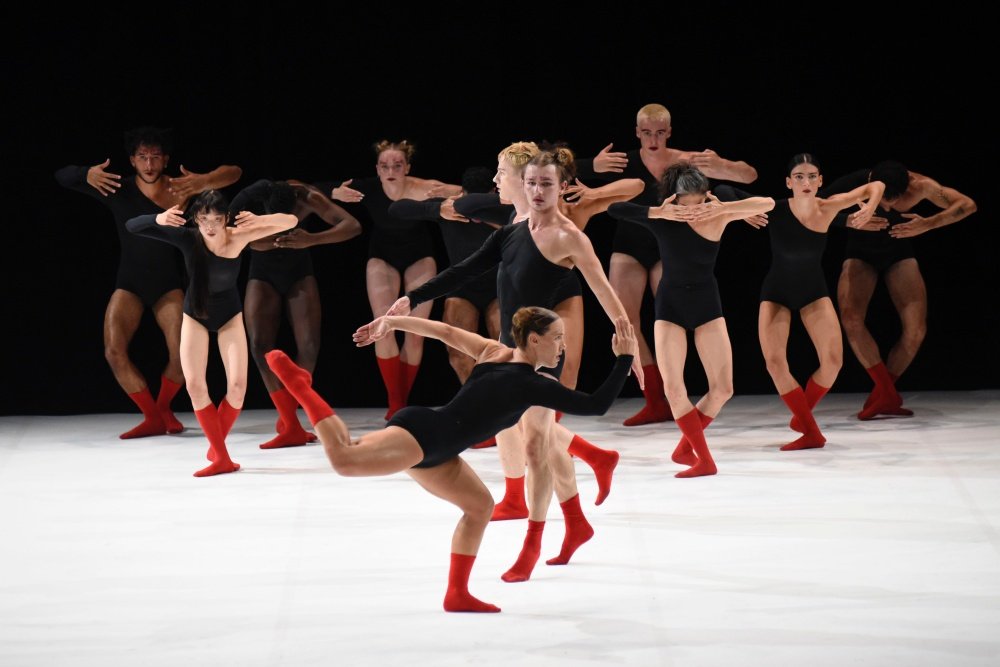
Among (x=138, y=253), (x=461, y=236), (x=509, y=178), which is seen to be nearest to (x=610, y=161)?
(x=461, y=236)

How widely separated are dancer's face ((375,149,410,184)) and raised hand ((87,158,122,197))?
1292 millimetres

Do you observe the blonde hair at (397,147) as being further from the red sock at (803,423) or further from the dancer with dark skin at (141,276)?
the red sock at (803,423)

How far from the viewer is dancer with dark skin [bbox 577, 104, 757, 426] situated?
746cm

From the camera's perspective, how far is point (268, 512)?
5.98 meters

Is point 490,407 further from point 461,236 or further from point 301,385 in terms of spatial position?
point 461,236

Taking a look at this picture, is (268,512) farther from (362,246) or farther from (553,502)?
(362,246)

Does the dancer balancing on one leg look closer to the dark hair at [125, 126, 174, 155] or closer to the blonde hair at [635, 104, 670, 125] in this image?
the blonde hair at [635, 104, 670, 125]

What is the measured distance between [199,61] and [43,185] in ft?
3.44

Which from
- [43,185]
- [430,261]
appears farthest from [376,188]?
[43,185]

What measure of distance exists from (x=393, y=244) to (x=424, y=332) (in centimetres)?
319

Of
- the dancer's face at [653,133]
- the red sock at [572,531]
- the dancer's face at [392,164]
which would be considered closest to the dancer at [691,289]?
the dancer's face at [653,133]

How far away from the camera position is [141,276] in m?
7.77

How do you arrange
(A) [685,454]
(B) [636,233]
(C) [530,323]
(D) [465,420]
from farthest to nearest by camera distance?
(B) [636,233] < (A) [685,454] < (C) [530,323] < (D) [465,420]

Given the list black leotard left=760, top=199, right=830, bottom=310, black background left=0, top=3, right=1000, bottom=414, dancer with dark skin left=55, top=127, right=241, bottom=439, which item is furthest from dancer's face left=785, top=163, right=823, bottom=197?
dancer with dark skin left=55, top=127, right=241, bottom=439
